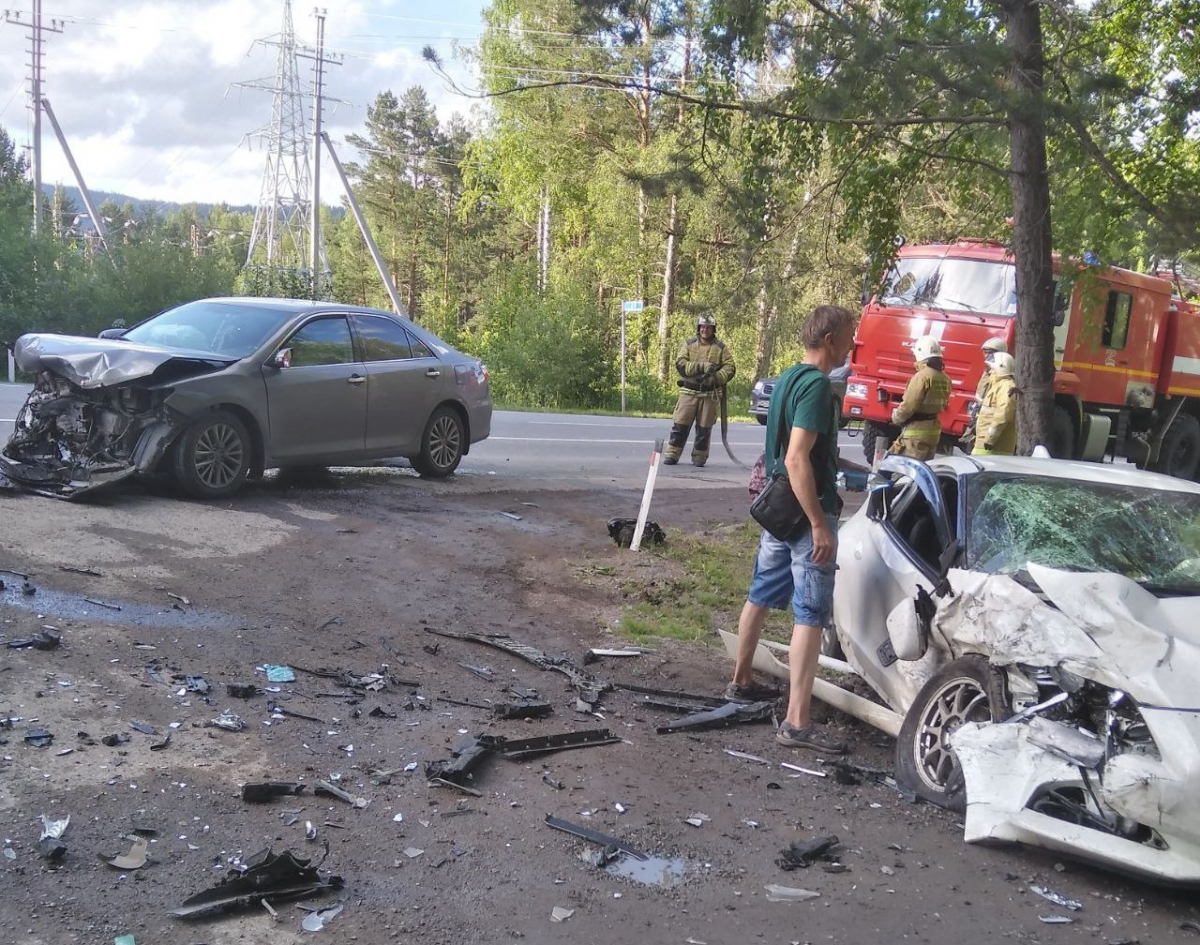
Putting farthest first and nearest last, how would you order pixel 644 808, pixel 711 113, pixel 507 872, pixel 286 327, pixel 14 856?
pixel 711 113 → pixel 286 327 → pixel 644 808 → pixel 507 872 → pixel 14 856

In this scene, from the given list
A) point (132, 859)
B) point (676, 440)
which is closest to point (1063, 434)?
point (676, 440)

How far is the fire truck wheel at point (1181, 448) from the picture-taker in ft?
58.6

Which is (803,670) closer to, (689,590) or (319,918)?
(319,918)

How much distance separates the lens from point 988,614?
4.44 metres

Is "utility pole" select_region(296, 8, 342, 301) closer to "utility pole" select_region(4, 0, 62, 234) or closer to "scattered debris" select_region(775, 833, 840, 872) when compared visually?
"utility pole" select_region(4, 0, 62, 234)

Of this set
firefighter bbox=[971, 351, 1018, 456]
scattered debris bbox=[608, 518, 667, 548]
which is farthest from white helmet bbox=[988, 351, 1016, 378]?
scattered debris bbox=[608, 518, 667, 548]

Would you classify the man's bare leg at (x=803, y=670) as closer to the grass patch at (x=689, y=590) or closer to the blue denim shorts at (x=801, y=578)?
the blue denim shorts at (x=801, y=578)

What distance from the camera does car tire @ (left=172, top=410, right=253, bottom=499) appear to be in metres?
8.80

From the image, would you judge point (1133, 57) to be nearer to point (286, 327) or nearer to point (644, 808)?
point (286, 327)

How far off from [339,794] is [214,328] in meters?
6.47

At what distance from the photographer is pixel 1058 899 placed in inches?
150

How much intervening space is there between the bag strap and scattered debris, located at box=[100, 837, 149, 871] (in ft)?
10.5

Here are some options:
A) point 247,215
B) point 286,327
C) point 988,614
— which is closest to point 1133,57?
point 286,327

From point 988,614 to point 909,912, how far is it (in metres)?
1.27
